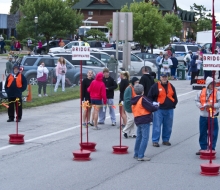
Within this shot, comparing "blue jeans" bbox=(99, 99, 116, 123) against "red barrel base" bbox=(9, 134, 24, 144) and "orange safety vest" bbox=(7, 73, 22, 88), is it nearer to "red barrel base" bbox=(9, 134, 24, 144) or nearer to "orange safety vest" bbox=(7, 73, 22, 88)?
"orange safety vest" bbox=(7, 73, 22, 88)

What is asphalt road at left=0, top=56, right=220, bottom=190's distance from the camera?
32.4 feet

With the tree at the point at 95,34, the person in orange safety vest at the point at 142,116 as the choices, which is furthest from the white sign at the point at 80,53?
the tree at the point at 95,34

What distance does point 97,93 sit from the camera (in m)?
16.5

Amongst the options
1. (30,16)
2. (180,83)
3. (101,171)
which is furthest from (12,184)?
(30,16)

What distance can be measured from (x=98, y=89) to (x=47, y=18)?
135 ft

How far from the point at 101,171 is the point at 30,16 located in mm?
47791

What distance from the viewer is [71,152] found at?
1305cm

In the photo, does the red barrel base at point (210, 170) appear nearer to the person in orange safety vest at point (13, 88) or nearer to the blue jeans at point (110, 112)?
the blue jeans at point (110, 112)

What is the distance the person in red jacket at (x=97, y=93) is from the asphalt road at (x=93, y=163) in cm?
61

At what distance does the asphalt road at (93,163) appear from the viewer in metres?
9.88

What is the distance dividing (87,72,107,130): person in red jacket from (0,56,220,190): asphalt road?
2.00ft

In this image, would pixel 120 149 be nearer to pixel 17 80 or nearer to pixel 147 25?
pixel 17 80

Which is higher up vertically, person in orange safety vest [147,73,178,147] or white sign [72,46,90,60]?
white sign [72,46,90,60]

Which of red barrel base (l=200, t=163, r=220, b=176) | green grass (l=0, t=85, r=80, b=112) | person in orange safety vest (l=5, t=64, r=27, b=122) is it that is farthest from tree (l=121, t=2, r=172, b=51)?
red barrel base (l=200, t=163, r=220, b=176)
